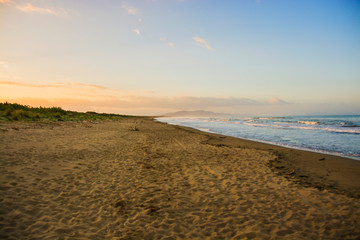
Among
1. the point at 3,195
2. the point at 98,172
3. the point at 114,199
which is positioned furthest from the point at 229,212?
the point at 3,195

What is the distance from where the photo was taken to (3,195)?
5.27 metres

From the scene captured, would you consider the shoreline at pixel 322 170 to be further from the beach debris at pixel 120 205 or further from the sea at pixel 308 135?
the beach debris at pixel 120 205

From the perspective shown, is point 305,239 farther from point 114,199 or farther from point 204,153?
point 204,153

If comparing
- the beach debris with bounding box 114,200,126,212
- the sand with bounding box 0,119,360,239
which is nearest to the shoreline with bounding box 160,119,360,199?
the sand with bounding box 0,119,360,239

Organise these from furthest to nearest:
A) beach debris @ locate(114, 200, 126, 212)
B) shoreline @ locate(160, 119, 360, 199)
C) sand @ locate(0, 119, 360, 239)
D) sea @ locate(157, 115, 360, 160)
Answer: sea @ locate(157, 115, 360, 160) → shoreline @ locate(160, 119, 360, 199) → beach debris @ locate(114, 200, 126, 212) → sand @ locate(0, 119, 360, 239)

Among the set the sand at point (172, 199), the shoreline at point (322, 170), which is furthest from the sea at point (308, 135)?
the sand at point (172, 199)

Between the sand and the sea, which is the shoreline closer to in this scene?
the sand

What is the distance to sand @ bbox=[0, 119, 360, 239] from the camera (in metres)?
4.20

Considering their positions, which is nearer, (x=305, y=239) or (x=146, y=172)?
(x=305, y=239)

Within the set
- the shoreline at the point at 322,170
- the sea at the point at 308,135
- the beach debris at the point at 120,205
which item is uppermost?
the sea at the point at 308,135

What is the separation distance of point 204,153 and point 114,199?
757 centimetres

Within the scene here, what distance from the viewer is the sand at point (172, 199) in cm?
420

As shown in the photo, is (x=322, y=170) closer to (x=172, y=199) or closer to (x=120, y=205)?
(x=172, y=199)

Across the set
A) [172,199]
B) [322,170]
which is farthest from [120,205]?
[322,170]
